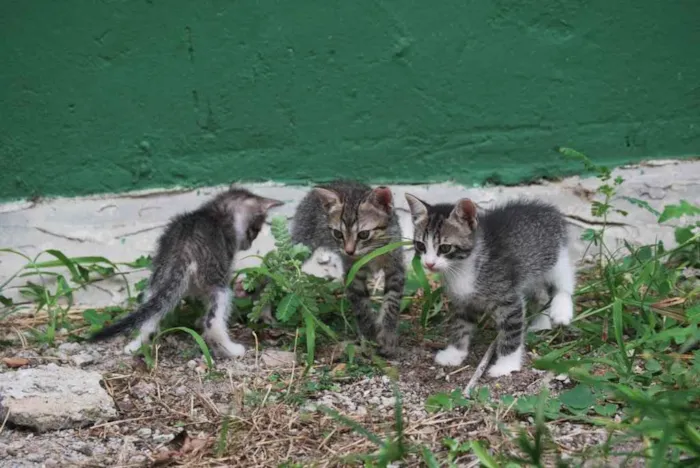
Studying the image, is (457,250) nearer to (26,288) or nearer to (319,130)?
(319,130)

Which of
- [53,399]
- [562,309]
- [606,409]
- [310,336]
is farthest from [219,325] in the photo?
[606,409]

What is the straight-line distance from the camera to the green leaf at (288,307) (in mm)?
4662

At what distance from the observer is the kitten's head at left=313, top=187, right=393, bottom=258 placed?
5008 mm

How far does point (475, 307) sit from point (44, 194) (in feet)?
10.5

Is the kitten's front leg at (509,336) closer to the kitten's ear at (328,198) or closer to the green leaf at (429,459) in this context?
the green leaf at (429,459)

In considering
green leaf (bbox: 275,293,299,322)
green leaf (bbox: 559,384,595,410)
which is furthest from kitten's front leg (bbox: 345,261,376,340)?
green leaf (bbox: 559,384,595,410)

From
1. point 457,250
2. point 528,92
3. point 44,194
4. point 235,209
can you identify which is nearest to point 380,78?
point 528,92

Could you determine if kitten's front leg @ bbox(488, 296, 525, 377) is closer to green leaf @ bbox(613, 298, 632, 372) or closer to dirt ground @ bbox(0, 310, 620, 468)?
dirt ground @ bbox(0, 310, 620, 468)

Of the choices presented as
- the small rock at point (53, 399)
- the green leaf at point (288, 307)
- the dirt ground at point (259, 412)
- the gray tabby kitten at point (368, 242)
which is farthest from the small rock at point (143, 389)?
the gray tabby kitten at point (368, 242)

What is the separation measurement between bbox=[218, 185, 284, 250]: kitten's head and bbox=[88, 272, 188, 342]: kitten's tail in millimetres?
639

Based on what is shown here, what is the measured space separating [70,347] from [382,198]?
198 cm

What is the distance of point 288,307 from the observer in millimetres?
4684

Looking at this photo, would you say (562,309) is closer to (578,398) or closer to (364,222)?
(578,398)

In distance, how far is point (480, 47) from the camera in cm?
602
